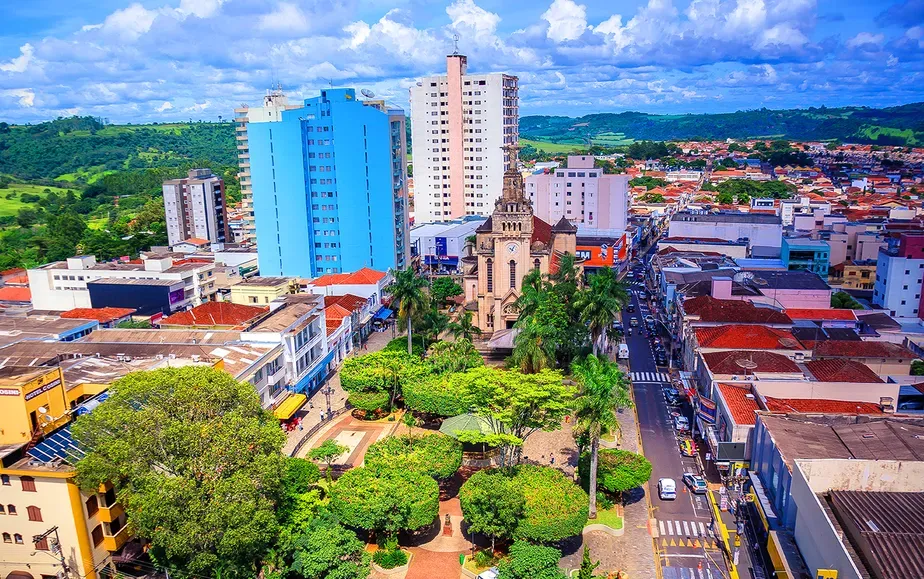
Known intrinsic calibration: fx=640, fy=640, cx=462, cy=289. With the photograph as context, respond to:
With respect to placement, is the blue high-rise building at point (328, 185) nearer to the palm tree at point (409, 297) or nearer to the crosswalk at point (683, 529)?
the palm tree at point (409, 297)

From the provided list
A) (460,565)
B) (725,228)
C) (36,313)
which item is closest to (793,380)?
(460,565)

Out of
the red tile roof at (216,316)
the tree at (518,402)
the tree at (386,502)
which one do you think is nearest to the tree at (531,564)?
the tree at (386,502)

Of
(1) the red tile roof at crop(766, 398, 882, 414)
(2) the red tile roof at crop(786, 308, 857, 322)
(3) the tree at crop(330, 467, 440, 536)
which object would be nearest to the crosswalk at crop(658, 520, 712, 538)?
(1) the red tile roof at crop(766, 398, 882, 414)

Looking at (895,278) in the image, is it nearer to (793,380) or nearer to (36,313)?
(793,380)

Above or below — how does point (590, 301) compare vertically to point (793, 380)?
above

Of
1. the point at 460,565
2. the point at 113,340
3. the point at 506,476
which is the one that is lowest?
the point at 460,565

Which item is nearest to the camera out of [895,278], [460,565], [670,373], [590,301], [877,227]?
[460,565]

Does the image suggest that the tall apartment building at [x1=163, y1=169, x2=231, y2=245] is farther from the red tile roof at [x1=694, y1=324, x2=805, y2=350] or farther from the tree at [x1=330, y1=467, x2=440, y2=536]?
the tree at [x1=330, y1=467, x2=440, y2=536]
